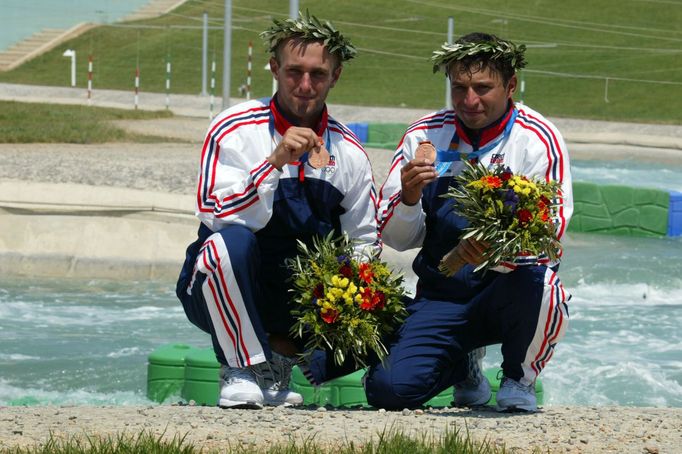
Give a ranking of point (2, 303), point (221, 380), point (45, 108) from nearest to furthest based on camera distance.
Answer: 1. point (221, 380)
2. point (2, 303)
3. point (45, 108)

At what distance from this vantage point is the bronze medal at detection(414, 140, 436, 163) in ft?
16.1

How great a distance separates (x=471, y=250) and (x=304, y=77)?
934 mm

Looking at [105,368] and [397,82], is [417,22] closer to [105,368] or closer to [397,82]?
[397,82]

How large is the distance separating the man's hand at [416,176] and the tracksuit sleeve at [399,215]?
0.33 feet

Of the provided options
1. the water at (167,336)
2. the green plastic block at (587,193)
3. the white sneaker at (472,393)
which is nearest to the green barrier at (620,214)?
the green plastic block at (587,193)

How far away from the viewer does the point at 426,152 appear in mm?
4922

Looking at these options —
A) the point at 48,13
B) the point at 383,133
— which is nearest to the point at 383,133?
the point at 383,133

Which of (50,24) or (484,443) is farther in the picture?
(50,24)

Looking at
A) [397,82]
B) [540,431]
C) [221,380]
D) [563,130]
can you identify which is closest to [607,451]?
[540,431]

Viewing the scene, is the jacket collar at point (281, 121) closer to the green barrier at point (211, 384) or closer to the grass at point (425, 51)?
the green barrier at point (211, 384)

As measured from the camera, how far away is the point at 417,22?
155 feet

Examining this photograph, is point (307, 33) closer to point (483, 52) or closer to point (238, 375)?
point (483, 52)

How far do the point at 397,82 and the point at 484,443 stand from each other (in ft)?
127

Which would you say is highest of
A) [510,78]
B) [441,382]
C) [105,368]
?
[510,78]
